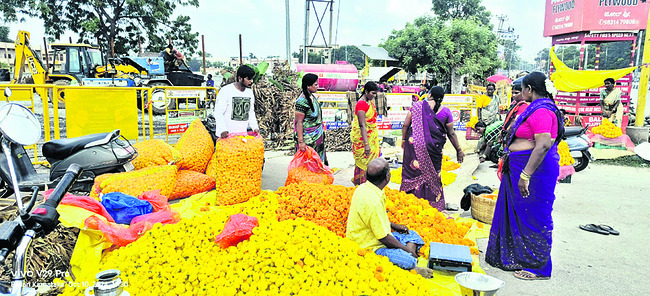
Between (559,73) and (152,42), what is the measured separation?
25337 mm

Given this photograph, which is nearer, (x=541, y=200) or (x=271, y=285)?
(x=271, y=285)

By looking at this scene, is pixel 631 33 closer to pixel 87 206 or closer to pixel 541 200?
pixel 541 200

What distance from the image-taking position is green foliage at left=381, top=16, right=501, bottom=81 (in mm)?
26600

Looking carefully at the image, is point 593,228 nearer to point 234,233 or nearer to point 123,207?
point 234,233

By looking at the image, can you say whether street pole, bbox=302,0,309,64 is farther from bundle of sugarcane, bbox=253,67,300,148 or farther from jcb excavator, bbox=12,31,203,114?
bundle of sugarcane, bbox=253,67,300,148

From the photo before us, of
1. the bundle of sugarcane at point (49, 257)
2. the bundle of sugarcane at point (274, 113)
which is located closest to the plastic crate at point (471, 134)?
the bundle of sugarcane at point (274, 113)

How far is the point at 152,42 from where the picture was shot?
27.4m

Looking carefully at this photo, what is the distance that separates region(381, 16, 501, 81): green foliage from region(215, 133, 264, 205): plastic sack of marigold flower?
2372 cm

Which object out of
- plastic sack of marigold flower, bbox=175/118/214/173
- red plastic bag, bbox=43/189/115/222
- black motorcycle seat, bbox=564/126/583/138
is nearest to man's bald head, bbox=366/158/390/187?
red plastic bag, bbox=43/189/115/222

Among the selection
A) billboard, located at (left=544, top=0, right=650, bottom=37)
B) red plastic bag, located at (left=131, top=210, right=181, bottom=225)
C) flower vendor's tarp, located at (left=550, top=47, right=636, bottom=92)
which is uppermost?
billboard, located at (left=544, top=0, right=650, bottom=37)

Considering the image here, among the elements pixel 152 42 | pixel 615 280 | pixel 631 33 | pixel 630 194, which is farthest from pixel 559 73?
pixel 152 42

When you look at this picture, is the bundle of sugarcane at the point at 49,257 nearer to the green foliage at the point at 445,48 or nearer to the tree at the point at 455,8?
the green foliage at the point at 445,48

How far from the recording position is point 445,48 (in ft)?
86.9

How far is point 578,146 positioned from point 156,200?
724 centimetres
